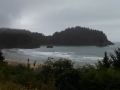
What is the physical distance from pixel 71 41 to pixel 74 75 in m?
146

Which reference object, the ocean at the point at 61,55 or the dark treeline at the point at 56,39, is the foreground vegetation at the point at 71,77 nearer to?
the ocean at the point at 61,55

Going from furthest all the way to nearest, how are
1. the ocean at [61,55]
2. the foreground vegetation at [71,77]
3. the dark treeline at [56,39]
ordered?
the dark treeline at [56,39] → the ocean at [61,55] → the foreground vegetation at [71,77]

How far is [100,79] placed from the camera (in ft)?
32.8

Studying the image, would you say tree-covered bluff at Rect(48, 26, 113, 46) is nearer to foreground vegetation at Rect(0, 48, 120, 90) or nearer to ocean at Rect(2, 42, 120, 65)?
ocean at Rect(2, 42, 120, 65)

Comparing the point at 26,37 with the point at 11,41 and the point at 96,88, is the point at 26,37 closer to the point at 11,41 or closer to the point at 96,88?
the point at 11,41

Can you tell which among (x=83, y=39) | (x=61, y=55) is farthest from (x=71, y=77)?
(x=83, y=39)

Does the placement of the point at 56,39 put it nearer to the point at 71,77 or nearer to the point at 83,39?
the point at 83,39

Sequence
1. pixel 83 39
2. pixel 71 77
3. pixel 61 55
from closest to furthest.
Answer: pixel 71 77
pixel 61 55
pixel 83 39

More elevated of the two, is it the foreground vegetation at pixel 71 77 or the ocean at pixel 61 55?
the foreground vegetation at pixel 71 77

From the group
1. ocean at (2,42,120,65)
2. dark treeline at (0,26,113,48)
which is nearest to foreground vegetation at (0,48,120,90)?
ocean at (2,42,120,65)

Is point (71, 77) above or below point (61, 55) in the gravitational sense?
above

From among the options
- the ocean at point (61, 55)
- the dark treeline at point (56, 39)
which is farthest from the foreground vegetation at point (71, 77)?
the dark treeline at point (56, 39)

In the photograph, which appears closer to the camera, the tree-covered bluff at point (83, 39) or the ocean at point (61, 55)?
the ocean at point (61, 55)

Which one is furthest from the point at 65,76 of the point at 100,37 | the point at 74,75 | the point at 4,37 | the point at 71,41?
the point at 71,41
